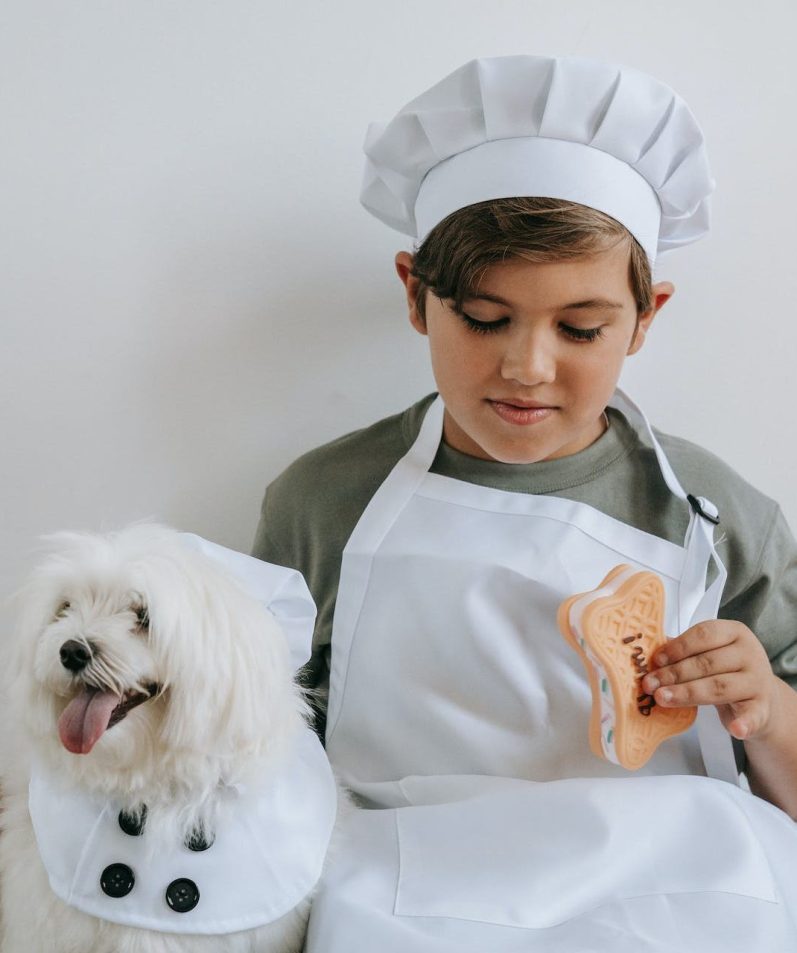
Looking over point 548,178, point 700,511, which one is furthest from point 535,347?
point 700,511

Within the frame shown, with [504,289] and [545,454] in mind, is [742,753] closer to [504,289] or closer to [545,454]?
[545,454]

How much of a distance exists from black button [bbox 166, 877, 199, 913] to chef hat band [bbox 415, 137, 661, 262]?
61 centimetres

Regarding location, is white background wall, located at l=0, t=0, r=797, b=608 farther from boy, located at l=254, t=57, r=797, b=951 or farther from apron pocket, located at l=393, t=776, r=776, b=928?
apron pocket, located at l=393, t=776, r=776, b=928

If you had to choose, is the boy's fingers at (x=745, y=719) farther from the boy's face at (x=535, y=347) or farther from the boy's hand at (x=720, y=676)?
the boy's face at (x=535, y=347)

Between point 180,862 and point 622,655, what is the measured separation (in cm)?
41

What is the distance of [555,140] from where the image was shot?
2.65 feet

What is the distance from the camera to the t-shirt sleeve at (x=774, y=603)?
3.23 ft

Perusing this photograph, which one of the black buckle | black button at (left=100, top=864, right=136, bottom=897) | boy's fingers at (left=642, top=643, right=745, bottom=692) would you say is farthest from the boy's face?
black button at (left=100, top=864, right=136, bottom=897)

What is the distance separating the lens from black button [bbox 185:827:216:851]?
76 cm

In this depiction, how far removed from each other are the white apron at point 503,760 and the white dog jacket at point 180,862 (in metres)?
0.05

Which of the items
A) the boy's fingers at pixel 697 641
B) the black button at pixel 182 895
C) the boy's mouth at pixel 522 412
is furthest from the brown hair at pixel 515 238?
the black button at pixel 182 895

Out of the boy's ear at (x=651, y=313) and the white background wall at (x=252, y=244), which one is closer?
the boy's ear at (x=651, y=313)

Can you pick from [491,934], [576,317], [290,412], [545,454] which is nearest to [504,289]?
[576,317]

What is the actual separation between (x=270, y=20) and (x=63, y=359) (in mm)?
438
